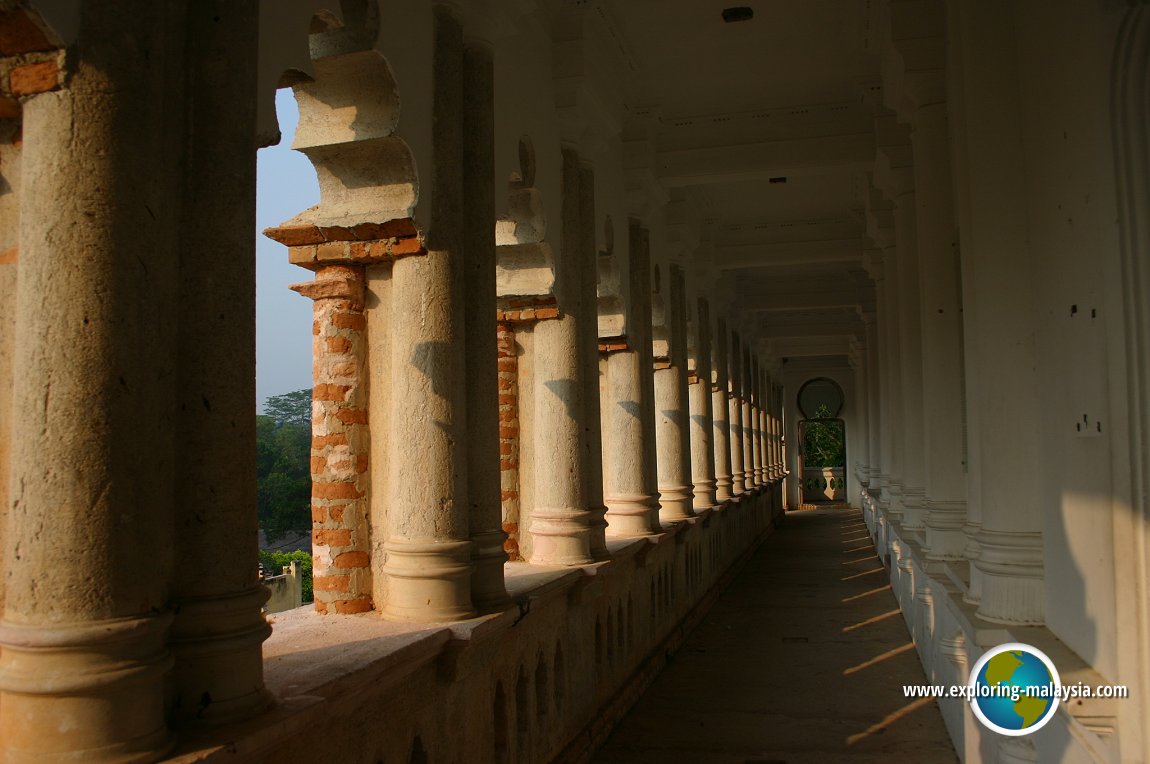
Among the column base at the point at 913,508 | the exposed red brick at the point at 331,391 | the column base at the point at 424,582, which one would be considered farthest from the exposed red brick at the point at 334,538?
the column base at the point at 913,508

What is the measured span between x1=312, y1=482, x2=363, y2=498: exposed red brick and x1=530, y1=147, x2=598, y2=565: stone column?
7.93 feet

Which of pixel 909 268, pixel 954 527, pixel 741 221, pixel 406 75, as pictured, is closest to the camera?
pixel 406 75

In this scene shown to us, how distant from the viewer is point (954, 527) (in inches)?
326

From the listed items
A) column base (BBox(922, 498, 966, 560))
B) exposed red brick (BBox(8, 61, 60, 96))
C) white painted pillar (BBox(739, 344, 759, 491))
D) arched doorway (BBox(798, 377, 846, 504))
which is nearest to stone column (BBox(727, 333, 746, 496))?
white painted pillar (BBox(739, 344, 759, 491))

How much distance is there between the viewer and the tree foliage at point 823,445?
4422cm

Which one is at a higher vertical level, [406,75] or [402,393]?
[406,75]

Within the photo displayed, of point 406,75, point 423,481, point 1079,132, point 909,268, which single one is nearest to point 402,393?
point 423,481

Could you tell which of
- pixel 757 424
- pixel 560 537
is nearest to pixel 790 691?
pixel 560 537

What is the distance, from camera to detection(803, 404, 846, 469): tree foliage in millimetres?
44219

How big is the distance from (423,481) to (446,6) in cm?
276

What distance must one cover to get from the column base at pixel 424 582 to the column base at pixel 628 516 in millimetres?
4930

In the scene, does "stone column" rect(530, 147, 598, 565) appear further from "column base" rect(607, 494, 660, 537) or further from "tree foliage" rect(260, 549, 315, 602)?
"tree foliage" rect(260, 549, 315, 602)

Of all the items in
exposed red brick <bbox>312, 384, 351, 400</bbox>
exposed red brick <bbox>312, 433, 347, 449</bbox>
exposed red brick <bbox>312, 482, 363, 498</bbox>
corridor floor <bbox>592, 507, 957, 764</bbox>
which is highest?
exposed red brick <bbox>312, 384, 351, 400</bbox>

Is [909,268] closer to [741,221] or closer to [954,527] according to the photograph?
[954,527]
